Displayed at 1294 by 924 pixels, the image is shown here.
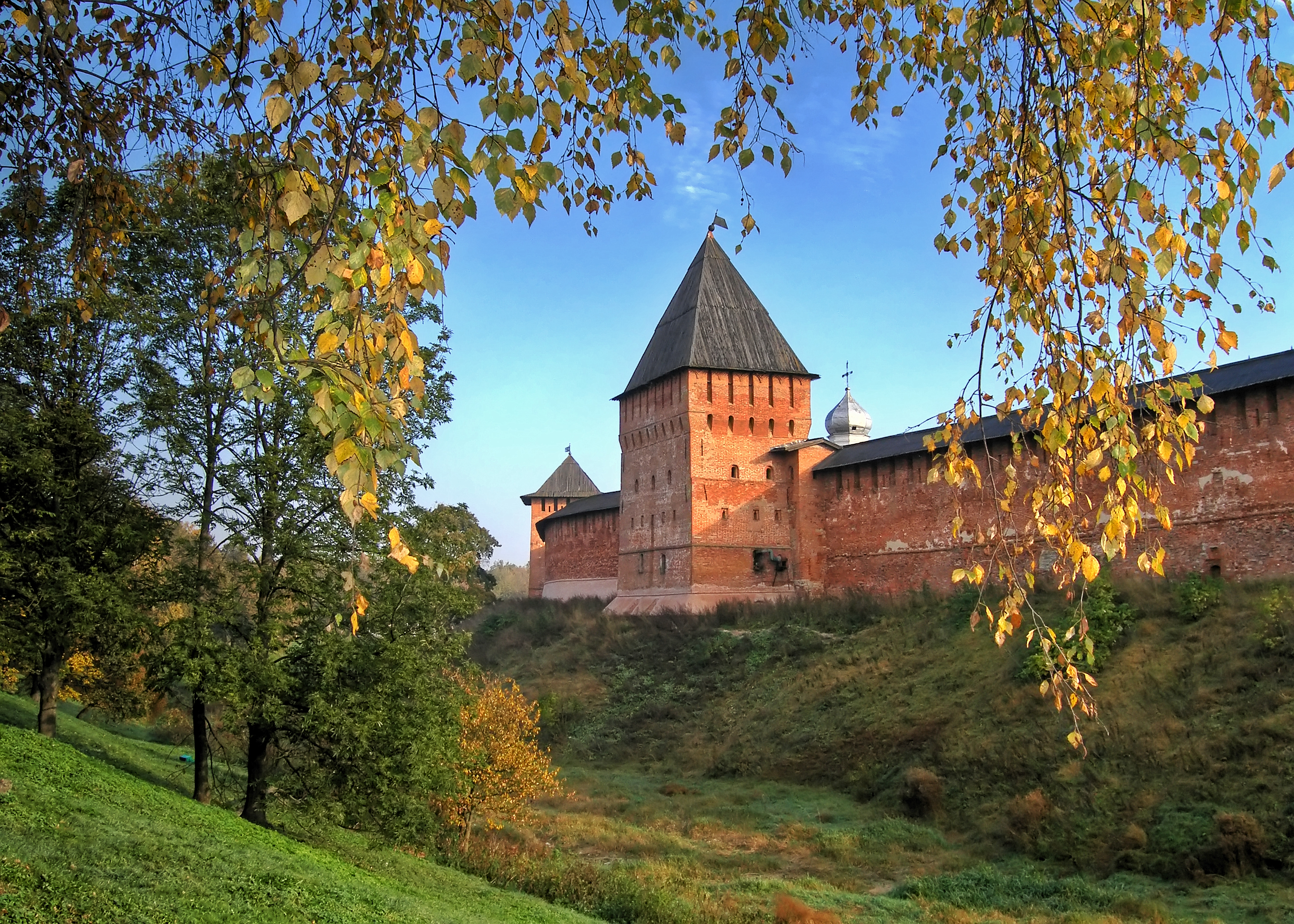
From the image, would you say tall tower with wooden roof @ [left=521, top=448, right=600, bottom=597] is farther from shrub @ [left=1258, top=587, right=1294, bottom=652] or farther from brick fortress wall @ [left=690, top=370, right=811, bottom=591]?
shrub @ [left=1258, top=587, right=1294, bottom=652]

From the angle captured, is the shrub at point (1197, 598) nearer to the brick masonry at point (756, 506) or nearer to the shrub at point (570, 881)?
the brick masonry at point (756, 506)

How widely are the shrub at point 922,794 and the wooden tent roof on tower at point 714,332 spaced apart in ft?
44.0

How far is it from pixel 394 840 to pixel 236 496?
15.0 ft

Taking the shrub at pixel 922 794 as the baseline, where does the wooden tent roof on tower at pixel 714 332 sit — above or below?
above

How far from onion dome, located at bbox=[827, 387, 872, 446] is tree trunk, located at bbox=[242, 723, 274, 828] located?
68.4 ft

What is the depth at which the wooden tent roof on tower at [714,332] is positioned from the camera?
2620cm

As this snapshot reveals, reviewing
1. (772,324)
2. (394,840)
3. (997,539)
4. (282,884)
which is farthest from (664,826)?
(772,324)

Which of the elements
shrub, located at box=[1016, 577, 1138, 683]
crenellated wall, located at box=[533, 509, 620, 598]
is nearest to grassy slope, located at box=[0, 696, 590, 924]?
shrub, located at box=[1016, 577, 1138, 683]

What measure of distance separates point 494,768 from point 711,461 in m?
12.2

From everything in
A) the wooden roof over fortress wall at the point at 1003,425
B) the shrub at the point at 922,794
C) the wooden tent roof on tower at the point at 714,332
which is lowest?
the shrub at the point at 922,794

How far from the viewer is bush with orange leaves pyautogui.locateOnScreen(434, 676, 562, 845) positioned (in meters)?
14.2

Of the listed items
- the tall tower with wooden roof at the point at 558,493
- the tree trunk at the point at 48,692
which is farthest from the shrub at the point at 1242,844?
the tall tower with wooden roof at the point at 558,493

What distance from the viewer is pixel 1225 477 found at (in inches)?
657

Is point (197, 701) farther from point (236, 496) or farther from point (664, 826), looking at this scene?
point (664, 826)
